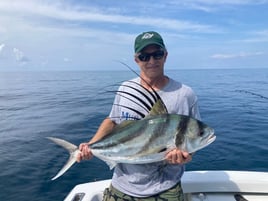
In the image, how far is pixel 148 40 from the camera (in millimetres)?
2658

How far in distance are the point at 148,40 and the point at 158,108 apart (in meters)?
0.63

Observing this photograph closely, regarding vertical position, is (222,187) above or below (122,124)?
below

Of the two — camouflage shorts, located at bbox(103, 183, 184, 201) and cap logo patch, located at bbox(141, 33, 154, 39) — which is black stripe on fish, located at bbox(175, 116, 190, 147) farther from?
cap logo patch, located at bbox(141, 33, 154, 39)

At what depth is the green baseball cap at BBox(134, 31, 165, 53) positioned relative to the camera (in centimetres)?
Answer: 265

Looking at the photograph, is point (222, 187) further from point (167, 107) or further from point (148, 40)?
point (148, 40)

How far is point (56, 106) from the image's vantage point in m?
19.0

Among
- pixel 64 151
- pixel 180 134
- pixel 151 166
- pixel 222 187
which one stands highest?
pixel 180 134

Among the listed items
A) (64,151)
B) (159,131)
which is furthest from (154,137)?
(64,151)

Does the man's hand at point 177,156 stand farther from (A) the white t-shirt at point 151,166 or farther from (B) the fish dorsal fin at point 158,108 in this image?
(B) the fish dorsal fin at point 158,108

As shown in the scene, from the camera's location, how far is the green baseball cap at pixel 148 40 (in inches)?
105

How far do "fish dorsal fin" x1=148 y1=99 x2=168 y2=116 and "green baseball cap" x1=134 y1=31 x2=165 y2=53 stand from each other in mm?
530

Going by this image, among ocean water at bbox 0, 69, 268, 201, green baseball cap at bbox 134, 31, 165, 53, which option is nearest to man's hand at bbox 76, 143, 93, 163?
ocean water at bbox 0, 69, 268, 201

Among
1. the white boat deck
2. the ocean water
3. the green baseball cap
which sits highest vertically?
the green baseball cap

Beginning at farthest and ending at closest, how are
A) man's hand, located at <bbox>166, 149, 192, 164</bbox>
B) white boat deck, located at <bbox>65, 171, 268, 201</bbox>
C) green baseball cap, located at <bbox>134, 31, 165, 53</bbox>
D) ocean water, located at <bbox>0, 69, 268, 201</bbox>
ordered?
ocean water, located at <bbox>0, 69, 268, 201</bbox> → white boat deck, located at <bbox>65, 171, 268, 201</bbox> → green baseball cap, located at <bbox>134, 31, 165, 53</bbox> → man's hand, located at <bbox>166, 149, 192, 164</bbox>
